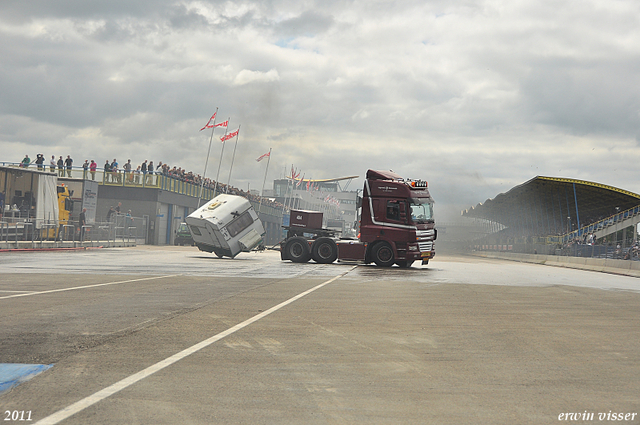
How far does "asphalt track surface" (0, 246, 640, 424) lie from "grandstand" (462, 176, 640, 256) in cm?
2646

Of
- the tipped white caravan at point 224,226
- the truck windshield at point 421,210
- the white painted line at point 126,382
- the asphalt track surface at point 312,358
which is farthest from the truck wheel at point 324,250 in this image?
the white painted line at point 126,382

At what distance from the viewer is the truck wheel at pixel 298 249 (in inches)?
1128

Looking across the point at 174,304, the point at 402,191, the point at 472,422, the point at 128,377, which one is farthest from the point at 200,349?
the point at 402,191

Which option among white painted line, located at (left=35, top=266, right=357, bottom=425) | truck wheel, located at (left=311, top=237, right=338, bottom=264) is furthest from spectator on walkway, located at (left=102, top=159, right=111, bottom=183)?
→ white painted line, located at (left=35, top=266, right=357, bottom=425)

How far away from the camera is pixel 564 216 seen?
7812cm

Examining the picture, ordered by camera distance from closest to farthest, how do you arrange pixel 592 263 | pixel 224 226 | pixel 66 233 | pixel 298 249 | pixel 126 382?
pixel 126 382, pixel 298 249, pixel 224 226, pixel 592 263, pixel 66 233

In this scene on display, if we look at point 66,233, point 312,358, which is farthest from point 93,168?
point 312,358

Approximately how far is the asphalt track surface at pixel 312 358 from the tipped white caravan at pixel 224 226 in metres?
17.7

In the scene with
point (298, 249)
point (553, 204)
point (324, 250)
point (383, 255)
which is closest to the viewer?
point (383, 255)

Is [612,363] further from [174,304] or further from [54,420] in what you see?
[174,304]

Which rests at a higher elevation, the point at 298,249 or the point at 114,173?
the point at 114,173

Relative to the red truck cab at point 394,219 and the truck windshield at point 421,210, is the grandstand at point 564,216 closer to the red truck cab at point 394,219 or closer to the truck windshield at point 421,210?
the truck windshield at point 421,210

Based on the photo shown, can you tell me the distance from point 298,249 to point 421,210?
591 cm

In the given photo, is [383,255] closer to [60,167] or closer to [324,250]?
[324,250]
